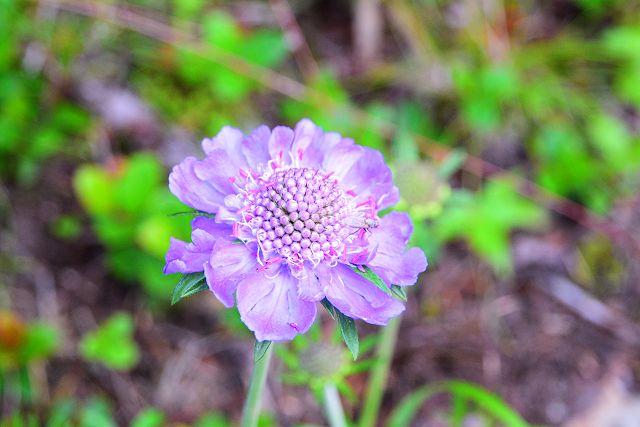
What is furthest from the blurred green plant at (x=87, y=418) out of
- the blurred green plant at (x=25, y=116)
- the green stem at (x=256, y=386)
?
the blurred green plant at (x=25, y=116)

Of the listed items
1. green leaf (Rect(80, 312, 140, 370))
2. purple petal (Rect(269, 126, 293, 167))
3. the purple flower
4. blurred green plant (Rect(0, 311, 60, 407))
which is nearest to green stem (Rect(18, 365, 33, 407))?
blurred green plant (Rect(0, 311, 60, 407))

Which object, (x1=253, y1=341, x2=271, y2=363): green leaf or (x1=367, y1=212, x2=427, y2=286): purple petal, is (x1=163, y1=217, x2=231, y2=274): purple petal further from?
(x1=367, y1=212, x2=427, y2=286): purple petal

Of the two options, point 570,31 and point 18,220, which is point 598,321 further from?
point 18,220

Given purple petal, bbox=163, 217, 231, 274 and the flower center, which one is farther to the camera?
the flower center

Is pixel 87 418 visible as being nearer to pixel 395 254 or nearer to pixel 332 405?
pixel 332 405

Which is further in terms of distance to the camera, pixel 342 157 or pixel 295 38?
pixel 295 38

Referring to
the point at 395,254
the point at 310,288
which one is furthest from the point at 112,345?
the point at 395,254

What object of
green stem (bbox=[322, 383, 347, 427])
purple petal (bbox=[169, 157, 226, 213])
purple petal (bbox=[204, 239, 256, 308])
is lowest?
green stem (bbox=[322, 383, 347, 427])

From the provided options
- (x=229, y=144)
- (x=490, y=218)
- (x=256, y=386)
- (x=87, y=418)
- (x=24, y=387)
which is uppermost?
(x=229, y=144)
